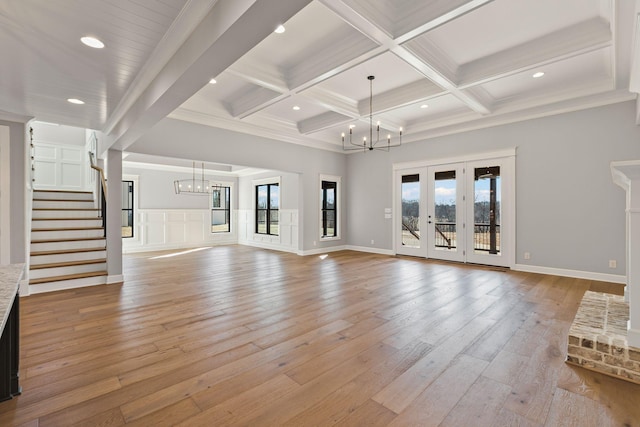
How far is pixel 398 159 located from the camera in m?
7.60

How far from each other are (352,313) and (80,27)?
3543 mm

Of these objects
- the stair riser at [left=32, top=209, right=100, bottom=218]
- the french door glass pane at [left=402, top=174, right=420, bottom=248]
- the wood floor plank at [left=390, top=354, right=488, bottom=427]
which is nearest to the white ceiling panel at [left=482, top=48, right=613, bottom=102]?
the french door glass pane at [left=402, top=174, right=420, bottom=248]

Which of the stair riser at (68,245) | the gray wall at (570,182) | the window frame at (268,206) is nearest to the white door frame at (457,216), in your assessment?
the gray wall at (570,182)

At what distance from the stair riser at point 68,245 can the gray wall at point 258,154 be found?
1.83 metres

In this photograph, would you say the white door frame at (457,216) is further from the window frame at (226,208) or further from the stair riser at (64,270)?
the window frame at (226,208)

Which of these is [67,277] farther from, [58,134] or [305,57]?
[58,134]

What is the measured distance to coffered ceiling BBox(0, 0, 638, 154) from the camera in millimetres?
2066

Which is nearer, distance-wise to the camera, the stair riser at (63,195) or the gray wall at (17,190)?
the gray wall at (17,190)

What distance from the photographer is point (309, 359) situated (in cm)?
234

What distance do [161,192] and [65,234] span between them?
4.22 meters

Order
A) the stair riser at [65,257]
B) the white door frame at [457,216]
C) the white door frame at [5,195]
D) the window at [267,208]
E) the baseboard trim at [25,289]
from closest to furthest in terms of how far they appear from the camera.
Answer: the white door frame at [5,195] < the baseboard trim at [25,289] < the stair riser at [65,257] < the white door frame at [457,216] < the window at [267,208]

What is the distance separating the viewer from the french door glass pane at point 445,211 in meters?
6.64

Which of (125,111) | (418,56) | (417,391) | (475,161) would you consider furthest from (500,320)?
(125,111)

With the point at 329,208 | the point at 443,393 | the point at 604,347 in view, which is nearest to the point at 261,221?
the point at 329,208
